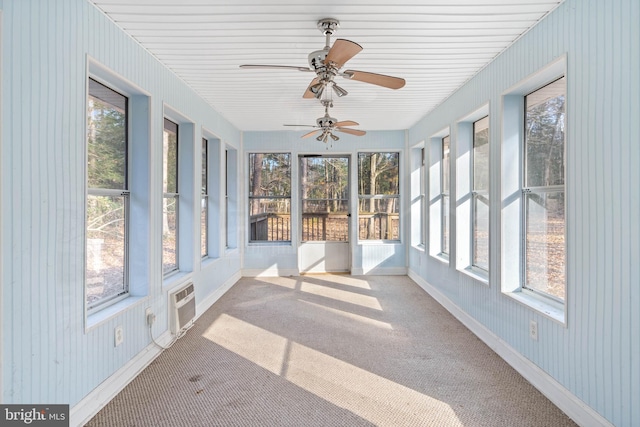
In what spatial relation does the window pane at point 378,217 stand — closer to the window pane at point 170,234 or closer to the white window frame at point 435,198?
the white window frame at point 435,198

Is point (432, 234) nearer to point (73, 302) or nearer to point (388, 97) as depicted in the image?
point (388, 97)

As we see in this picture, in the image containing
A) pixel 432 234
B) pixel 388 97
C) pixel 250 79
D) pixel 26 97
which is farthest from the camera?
pixel 432 234

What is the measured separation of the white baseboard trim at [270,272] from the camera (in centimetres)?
595

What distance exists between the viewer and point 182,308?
3.36 metres

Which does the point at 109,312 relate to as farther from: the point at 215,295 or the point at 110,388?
the point at 215,295

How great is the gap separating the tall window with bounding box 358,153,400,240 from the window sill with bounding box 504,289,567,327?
332 cm

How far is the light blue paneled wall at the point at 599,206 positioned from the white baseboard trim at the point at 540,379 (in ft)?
0.16

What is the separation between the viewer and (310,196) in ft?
20.2

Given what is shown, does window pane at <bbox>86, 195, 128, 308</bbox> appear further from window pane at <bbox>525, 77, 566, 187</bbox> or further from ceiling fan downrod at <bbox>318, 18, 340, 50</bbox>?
window pane at <bbox>525, 77, 566, 187</bbox>

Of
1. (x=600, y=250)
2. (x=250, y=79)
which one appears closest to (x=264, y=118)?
(x=250, y=79)

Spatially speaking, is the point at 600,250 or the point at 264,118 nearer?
the point at 600,250

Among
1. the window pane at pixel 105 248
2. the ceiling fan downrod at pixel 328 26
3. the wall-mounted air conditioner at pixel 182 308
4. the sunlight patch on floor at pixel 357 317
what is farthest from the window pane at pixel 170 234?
the ceiling fan downrod at pixel 328 26

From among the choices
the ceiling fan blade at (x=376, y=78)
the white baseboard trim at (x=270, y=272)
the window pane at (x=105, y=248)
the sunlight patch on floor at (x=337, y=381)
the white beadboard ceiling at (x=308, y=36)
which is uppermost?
the white beadboard ceiling at (x=308, y=36)

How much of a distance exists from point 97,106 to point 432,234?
163 inches
